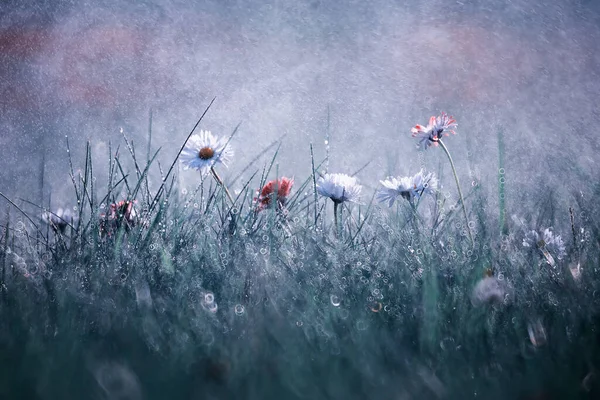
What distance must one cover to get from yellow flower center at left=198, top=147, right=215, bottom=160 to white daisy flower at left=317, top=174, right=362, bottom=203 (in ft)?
1.27

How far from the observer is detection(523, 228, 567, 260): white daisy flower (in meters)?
1.16

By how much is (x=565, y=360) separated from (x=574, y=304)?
21 centimetres

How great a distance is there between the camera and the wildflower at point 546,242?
3.75ft

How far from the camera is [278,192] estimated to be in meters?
1.45

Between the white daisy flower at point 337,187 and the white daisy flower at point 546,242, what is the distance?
50 cm

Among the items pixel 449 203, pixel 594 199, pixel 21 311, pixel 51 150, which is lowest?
pixel 21 311

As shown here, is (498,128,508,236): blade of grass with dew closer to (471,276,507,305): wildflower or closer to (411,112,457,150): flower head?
(411,112,457,150): flower head

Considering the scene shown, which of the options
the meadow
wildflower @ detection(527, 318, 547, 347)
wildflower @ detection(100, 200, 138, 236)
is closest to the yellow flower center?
the meadow

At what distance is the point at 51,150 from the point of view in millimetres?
1718

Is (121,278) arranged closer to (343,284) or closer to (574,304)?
(343,284)

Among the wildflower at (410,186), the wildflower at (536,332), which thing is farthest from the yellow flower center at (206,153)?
the wildflower at (536,332)

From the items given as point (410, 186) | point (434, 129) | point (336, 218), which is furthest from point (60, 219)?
point (434, 129)

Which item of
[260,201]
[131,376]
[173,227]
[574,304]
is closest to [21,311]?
[131,376]

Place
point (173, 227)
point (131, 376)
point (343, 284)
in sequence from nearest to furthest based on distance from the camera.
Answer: point (131, 376) → point (343, 284) → point (173, 227)
